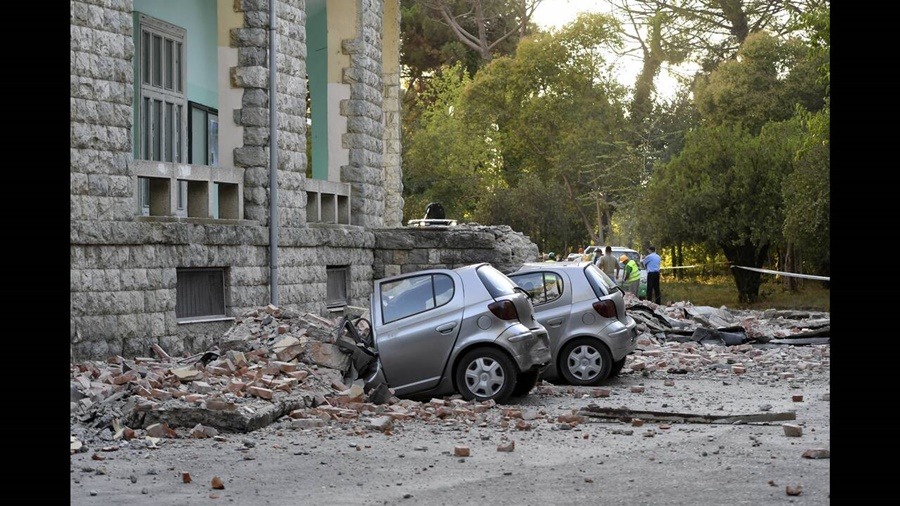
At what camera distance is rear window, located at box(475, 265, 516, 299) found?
46.0 ft

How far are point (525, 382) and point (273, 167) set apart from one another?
7.68 metres

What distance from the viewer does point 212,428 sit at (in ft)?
38.4

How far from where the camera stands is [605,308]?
648 inches

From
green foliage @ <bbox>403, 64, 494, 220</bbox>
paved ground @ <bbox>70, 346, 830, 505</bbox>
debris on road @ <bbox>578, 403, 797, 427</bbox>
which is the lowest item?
paved ground @ <bbox>70, 346, 830, 505</bbox>

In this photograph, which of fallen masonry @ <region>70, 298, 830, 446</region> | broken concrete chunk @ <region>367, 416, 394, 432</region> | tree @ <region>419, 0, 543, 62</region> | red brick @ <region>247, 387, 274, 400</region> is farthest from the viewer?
tree @ <region>419, 0, 543, 62</region>

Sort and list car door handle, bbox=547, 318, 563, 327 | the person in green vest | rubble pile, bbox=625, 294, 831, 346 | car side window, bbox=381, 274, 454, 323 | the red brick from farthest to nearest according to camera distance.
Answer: the person in green vest
rubble pile, bbox=625, 294, 831, 346
car door handle, bbox=547, 318, 563, 327
car side window, bbox=381, 274, 454, 323
the red brick

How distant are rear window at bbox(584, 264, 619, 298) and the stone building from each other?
18.1 ft

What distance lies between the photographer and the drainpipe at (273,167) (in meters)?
20.6

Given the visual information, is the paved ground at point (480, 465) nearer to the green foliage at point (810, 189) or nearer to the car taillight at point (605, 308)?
the car taillight at point (605, 308)

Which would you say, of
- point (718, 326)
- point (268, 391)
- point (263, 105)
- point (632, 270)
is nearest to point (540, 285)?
point (268, 391)

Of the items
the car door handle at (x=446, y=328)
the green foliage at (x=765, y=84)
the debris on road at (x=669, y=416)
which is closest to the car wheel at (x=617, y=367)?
the car door handle at (x=446, y=328)

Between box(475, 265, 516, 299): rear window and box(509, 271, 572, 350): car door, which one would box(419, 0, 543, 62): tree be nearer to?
box(509, 271, 572, 350): car door

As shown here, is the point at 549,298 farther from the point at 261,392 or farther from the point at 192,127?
the point at 192,127

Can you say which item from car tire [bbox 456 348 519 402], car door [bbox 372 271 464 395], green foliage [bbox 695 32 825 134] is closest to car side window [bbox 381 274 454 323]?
car door [bbox 372 271 464 395]
